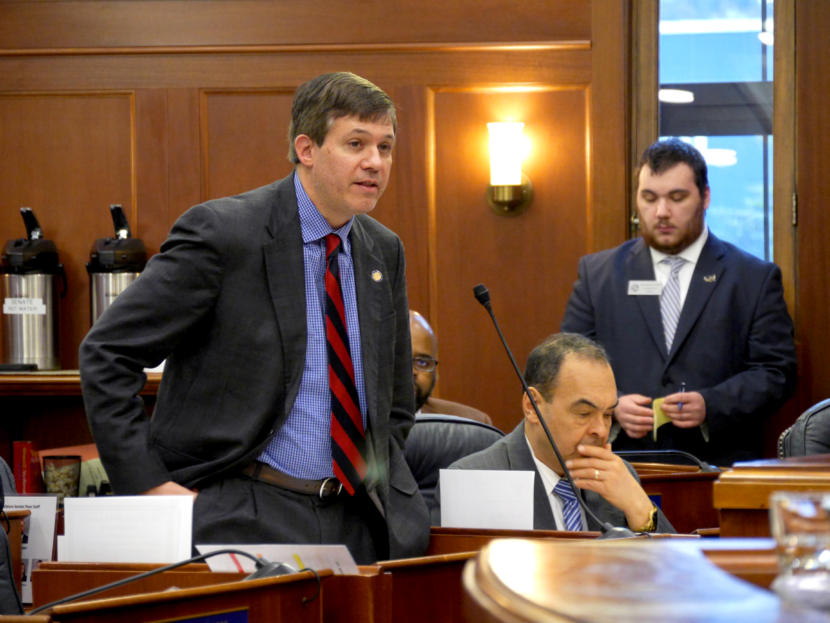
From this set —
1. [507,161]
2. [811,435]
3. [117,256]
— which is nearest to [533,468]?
[811,435]

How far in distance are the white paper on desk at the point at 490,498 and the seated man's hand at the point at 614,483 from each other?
1.44 feet

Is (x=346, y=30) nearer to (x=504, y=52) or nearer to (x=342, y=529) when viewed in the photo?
(x=504, y=52)

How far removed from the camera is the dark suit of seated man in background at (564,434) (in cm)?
253

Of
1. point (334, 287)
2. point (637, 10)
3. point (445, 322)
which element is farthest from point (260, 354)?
point (637, 10)

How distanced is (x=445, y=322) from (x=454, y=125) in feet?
2.64

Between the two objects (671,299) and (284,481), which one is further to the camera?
(671,299)

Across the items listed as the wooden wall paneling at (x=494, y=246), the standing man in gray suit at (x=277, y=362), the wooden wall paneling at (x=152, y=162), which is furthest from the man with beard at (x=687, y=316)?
the wooden wall paneling at (x=152, y=162)

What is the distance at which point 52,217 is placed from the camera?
5.05 meters

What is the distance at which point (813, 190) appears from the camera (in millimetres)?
4648

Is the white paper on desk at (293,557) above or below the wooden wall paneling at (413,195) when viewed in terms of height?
below

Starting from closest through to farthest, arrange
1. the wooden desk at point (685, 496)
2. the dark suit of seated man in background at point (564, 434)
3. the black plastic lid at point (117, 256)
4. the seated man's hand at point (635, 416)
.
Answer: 1. the dark suit of seated man in background at point (564, 434)
2. the wooden desk at point (685, 496)
3. the seated man's hand at point (635, 416)
4. the black plastic lid at point (117, 256)

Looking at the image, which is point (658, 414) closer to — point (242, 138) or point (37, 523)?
point (37, 523)

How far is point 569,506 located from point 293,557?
1.12 metres

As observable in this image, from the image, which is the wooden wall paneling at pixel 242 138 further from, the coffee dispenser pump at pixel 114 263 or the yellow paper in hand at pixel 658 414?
the yellow paper in hand at pixel 658 414
